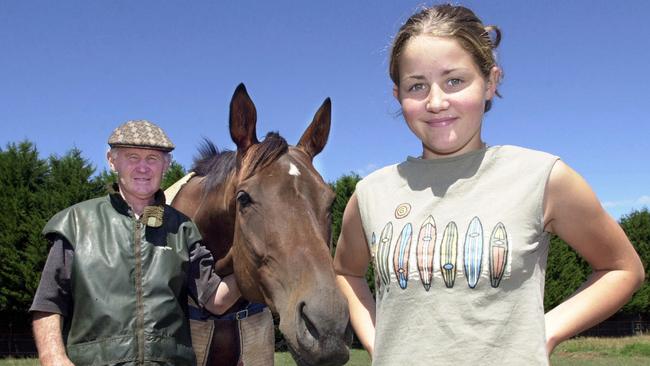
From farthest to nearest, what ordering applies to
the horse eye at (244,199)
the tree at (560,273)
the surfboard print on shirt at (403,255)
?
the tree at (560,273)
the horse eye at (244,199)
the surfboard print on shirt at (403,255)

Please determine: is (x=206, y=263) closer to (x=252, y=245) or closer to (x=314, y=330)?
(x=252, y=245)

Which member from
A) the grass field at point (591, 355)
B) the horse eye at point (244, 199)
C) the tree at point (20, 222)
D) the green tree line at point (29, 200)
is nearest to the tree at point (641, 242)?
the grass field at point (591, 355)

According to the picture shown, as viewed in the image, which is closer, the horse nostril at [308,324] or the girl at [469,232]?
the girl at [469,232]

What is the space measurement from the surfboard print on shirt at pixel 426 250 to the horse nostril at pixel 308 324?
923 mm

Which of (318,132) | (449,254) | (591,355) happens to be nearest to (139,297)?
(449,254)

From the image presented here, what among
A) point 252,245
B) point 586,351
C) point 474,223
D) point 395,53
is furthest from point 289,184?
point 586,351

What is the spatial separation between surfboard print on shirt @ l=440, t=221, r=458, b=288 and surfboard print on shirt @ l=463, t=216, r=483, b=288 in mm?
29

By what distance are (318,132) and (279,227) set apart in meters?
1.01

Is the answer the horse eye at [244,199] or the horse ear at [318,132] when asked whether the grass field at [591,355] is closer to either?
the horse ear at [318,132]

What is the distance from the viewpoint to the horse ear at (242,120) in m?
3.34

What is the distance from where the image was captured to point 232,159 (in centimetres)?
356

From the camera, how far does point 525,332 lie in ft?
5.05

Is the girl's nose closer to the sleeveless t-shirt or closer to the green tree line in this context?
the sleeveless t-shirt

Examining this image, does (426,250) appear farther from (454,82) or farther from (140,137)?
(140,137)
